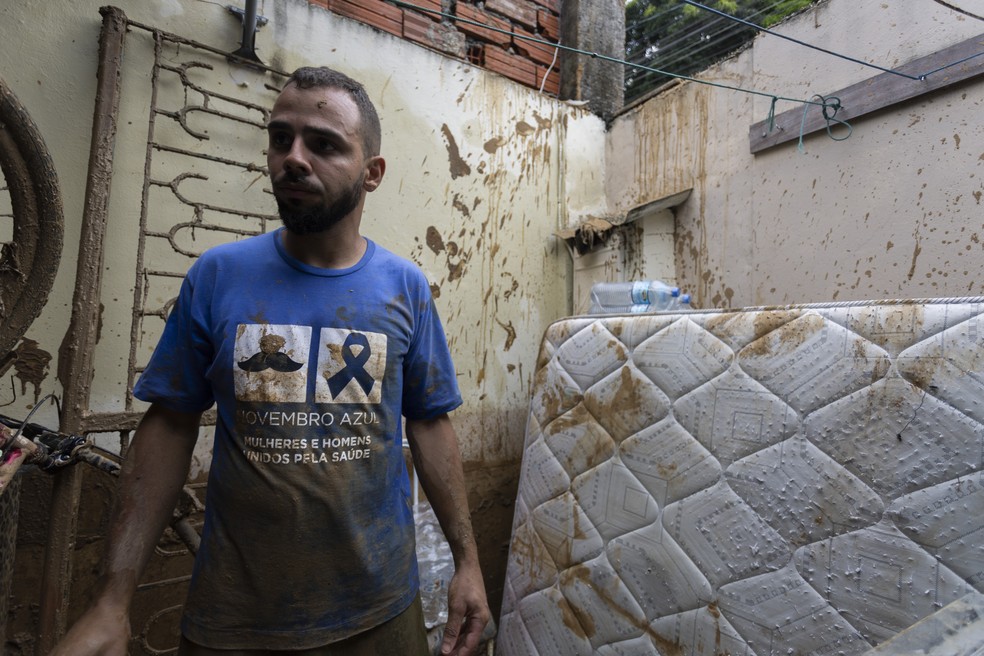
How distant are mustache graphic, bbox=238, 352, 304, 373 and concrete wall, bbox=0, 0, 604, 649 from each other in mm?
1159

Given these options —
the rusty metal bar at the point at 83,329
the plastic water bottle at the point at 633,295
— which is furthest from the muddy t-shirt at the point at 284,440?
the plastic water bottle at the point at 633,295

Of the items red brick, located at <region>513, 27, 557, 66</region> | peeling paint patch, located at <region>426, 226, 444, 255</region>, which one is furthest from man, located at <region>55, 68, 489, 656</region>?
red brick, located at <region>513, 27, 557, 66</region>

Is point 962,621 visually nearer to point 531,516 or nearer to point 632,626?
point 632,626

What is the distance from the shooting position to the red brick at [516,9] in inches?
119

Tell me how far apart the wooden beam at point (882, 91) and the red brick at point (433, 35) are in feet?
5.12

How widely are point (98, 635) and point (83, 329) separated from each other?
1.12 metres

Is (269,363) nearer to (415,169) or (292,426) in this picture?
(292,426)

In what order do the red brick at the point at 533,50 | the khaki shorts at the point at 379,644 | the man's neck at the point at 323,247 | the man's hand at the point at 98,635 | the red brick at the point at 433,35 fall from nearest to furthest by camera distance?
the man's hand at the point at 98,635 → the khaki shorts at the point at 379,644 → the man's neck at the point at 323,247 → the red brick at the point at 433,35 → the red brick at the point at 533,50

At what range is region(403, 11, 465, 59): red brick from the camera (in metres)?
2.69

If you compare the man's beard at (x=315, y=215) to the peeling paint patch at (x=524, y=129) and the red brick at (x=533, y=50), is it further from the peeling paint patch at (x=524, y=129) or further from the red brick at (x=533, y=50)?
the red brick at (x=533, y=50)

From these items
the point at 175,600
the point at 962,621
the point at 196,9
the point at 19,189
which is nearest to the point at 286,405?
the point at 19,189

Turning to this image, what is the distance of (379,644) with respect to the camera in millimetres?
1047

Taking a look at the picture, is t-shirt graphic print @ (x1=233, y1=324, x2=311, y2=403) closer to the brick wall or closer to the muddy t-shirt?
the muddy t-shirt

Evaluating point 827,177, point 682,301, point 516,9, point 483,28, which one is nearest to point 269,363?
point 682,301
